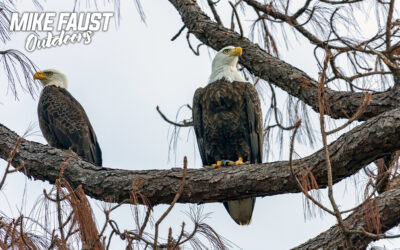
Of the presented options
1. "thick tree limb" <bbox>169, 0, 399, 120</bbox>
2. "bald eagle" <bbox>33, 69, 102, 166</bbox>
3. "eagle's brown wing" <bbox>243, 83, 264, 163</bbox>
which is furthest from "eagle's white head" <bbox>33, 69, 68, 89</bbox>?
"eagle's brown wing" <bbox>243, 83, 264, 163</bbox>

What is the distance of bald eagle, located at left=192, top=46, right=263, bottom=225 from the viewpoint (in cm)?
441

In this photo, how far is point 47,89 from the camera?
5879 millimetres

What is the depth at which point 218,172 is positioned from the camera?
332 centimetres

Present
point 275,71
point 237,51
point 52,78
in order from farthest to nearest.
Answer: point 52,78 < point 237,51 < point 275,71

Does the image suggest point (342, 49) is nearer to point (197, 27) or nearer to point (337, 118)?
point (337, 118)

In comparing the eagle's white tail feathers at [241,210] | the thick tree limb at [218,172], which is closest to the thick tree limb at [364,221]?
the thick tree limb at [218,172]

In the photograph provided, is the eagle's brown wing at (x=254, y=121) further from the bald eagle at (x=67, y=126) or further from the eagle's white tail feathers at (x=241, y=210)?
the bald eagle at (x=67, y=126)

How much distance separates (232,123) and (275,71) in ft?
1.95

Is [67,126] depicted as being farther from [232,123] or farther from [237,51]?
[237,51]

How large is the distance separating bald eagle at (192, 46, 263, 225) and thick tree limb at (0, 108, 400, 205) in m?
1.03

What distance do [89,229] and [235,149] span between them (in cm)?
236

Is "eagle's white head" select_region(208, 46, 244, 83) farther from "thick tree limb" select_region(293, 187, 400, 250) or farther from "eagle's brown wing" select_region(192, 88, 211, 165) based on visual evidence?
"thick tree limb" select_region(293, 187, 400, 250)

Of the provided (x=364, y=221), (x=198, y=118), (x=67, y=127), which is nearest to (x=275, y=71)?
(x=198, y=118)

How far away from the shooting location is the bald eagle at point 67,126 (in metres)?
5.47
